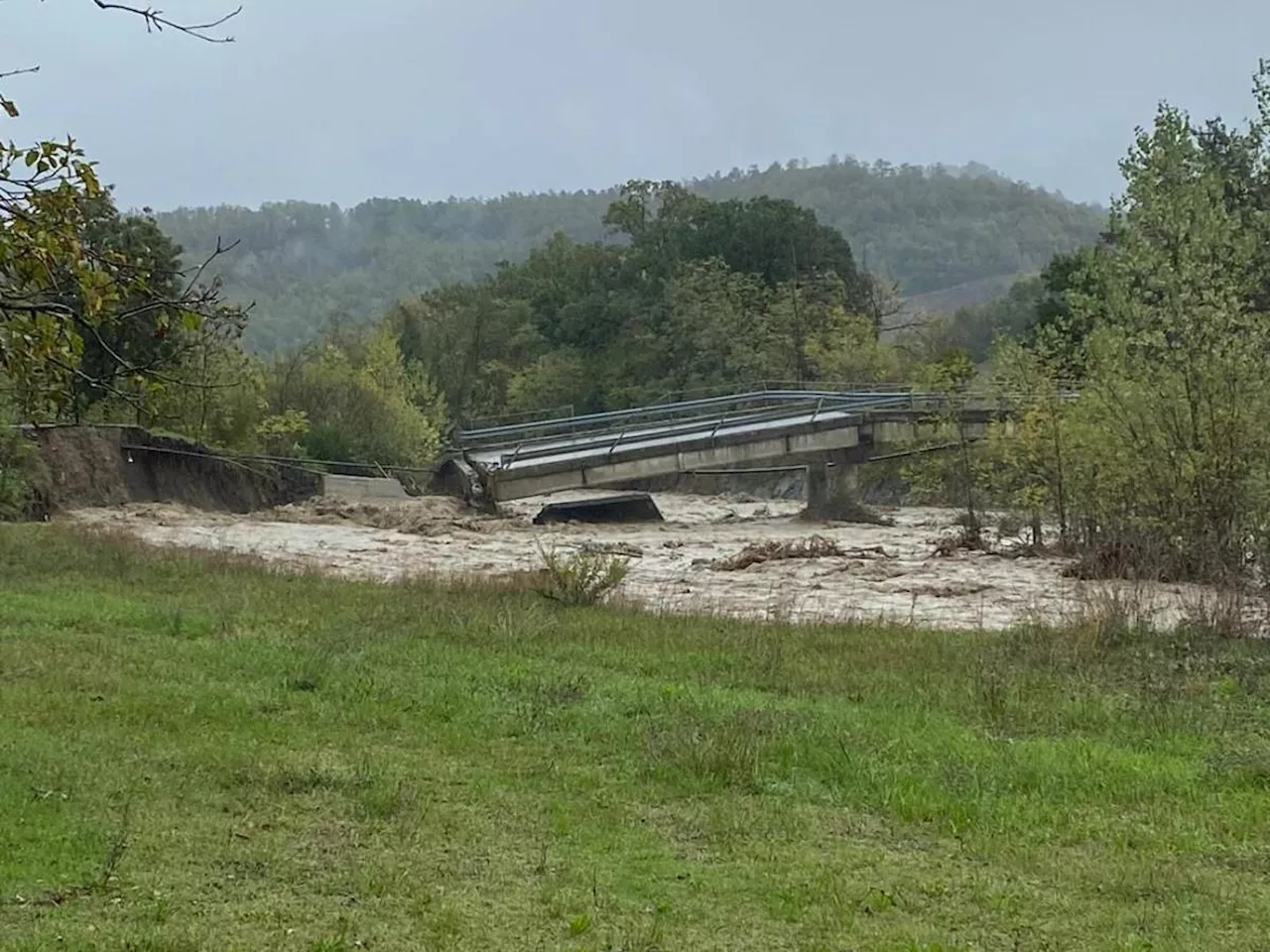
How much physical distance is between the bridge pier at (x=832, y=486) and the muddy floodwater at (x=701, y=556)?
3.87 ft

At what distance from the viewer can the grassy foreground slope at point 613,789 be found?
645cm

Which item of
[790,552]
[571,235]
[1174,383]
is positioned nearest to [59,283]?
[1174,383]

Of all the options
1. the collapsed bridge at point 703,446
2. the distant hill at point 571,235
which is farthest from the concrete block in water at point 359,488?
the distant hill at point 571,235

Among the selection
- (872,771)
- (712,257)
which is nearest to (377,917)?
(872,771)

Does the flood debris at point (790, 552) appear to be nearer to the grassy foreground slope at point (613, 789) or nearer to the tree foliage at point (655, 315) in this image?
the grassy foreground slope at point (613, 789)

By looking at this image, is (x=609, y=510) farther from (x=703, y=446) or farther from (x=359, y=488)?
(x=359, y=488)

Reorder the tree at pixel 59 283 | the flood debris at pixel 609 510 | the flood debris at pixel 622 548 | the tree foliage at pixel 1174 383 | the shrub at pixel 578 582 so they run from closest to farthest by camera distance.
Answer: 1. the tree at pixel 59 283
2. the shrub at pixel 578 582
3. the tree foliage at pixel 1174 383
4. the flood debris at pixel 622 548
5. the flood debris at pixel 609 510

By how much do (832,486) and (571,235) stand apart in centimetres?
11260

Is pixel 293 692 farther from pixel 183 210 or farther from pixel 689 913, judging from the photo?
pixel 183 210

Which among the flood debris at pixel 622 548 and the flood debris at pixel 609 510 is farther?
the flood debris at pixel 609 510

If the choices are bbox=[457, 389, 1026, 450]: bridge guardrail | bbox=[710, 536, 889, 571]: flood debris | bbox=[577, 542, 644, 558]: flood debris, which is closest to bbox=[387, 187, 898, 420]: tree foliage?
bbox=[457, 389, 1026, 450]: bridge guardrail

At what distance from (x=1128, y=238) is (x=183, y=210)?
585ft

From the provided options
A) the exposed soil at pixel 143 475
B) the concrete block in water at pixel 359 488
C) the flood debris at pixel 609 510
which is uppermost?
the exposed soil at pixel 143 475

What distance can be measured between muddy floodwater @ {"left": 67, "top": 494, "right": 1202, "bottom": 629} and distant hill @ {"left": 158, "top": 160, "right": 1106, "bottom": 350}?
85523 mm
